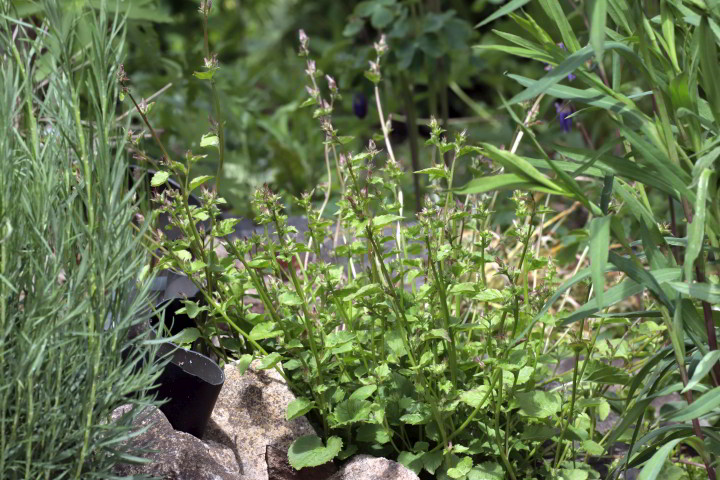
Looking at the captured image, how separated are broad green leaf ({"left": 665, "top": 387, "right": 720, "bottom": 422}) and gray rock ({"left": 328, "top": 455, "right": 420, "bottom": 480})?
50 cm

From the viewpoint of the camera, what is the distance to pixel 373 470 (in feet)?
5.40

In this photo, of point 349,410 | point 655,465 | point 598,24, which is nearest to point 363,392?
point 349,410

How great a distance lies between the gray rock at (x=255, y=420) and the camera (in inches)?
69.3

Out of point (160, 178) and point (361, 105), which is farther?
point (361, 105)

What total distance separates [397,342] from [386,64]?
1.87 metres

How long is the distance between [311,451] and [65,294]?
23.5 inches

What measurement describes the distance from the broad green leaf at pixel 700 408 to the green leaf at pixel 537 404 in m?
0.36

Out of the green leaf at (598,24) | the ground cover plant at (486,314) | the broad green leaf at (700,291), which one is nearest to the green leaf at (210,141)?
the ground cover plant at (486,314)

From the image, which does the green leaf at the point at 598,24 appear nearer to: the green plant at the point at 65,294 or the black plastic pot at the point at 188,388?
the green plant at the point at 65,294

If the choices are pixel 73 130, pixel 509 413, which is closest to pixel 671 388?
pixel 509 413

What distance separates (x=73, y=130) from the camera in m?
1.32

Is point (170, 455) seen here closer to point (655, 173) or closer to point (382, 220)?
point (382, 220)

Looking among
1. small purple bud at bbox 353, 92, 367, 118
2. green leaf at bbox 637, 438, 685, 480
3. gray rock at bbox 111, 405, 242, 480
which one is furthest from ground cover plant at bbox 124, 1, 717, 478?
small purple bud at bbox 353, 92, 367, 118

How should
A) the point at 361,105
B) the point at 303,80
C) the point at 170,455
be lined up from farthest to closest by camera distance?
the point at 303,80 < the point at 361,105 < the point at 170,455
